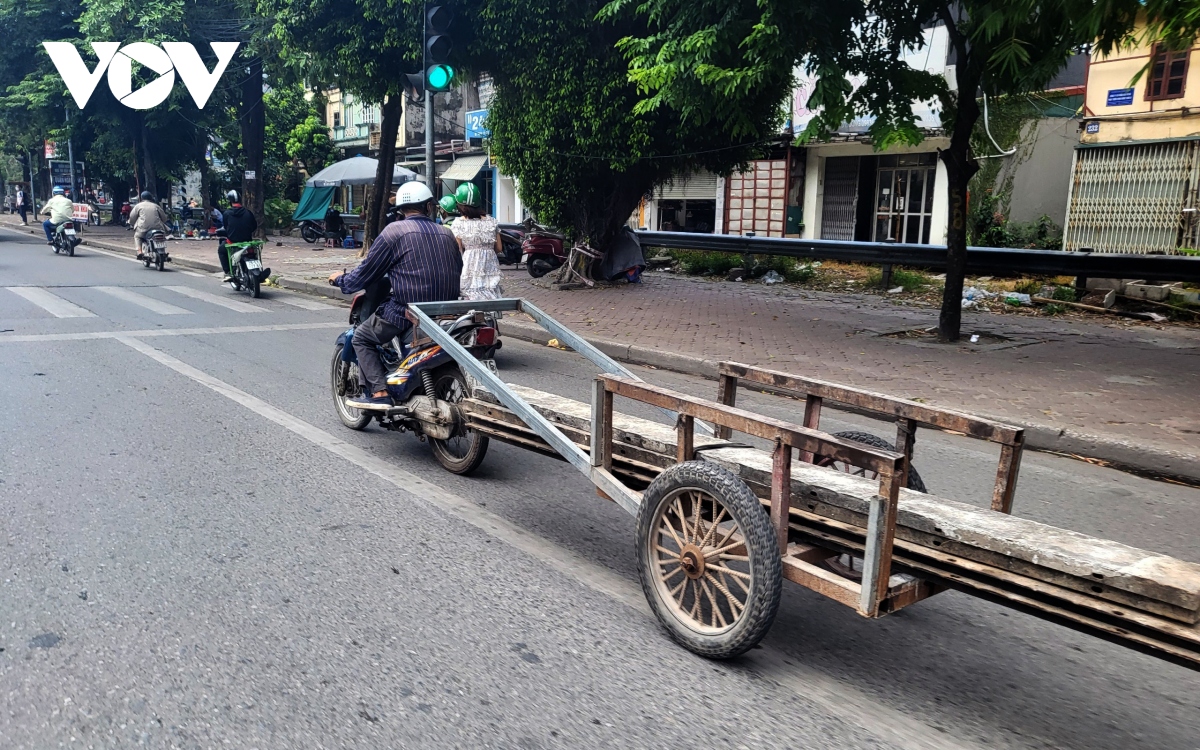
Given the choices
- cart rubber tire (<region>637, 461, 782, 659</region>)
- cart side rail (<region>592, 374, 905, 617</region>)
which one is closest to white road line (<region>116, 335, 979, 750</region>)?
cart rubber tire (<region>637, 461, 782, 659</region>)

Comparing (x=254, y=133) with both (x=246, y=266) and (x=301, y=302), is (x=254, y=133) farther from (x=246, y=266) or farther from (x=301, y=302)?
(x=301, y=302)

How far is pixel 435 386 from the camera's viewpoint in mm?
5457

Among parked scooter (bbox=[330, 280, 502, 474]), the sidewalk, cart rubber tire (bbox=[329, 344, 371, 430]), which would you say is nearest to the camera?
parked scooter (bbox=[330, 280, 502, 474])

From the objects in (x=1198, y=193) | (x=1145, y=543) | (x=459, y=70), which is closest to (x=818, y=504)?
(x=1145, y=543)

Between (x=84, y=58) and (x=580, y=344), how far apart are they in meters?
29.3

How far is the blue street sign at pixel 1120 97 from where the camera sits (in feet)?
51.2

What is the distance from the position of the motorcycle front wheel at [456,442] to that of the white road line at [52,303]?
8.10 meters

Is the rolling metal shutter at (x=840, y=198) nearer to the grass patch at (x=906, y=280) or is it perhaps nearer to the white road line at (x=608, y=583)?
the grass patch at (x=906, y=280)

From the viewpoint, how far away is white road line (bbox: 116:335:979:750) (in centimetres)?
287

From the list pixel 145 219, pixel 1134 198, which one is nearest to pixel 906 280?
pixel 1134 198

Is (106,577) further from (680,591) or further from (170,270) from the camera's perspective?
(170,270)

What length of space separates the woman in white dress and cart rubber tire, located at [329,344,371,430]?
9.52 ft

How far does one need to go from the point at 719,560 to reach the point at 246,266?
1294cm

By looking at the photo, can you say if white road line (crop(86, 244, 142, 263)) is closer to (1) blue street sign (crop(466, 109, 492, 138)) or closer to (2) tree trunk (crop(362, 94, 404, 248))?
(2) tree trunk (crop(362, 94, 404, 248))
